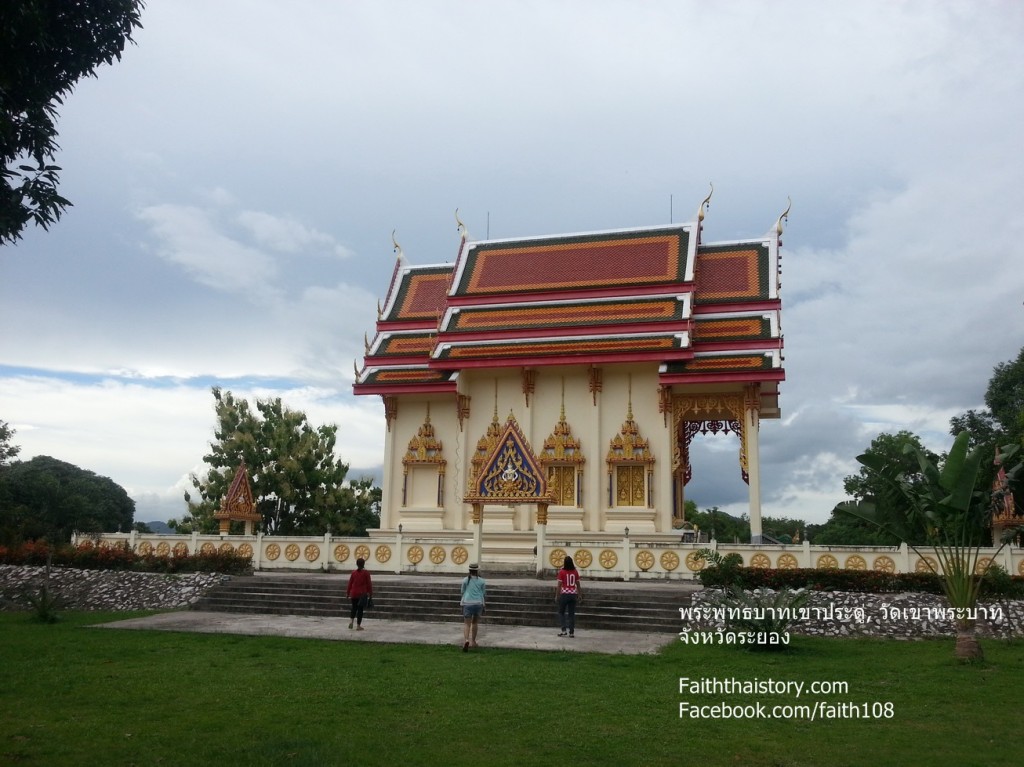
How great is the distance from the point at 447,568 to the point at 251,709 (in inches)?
440

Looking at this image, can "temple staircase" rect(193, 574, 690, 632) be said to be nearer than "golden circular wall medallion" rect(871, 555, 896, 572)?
Yes

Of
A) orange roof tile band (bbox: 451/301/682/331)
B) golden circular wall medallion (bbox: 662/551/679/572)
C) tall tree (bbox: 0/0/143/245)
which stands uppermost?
orange roof tile band (bbox: 451/301/682/331)

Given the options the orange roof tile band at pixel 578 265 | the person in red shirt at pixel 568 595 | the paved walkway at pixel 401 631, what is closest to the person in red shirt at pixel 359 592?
the paved walkway at pixel 401 631

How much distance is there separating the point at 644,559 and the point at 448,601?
14.4 ft

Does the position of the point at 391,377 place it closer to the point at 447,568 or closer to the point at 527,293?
the point at 527,293

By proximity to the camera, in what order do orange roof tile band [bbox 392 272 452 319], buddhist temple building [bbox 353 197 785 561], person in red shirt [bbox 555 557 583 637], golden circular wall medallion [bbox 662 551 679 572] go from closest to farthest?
person in red shirt [bbox 555 557 583 637], golden circular wall medallion [bbox 662 551 679 572], buddhist temple building [bbox 353 197 785 561], orange roof tile band [bbox 392 272 452 319]

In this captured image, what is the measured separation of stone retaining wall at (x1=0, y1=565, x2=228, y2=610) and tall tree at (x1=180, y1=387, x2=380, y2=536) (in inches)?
462

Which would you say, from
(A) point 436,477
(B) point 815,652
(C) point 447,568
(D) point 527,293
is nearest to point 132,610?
(C) point 447,568

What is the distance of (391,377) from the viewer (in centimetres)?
2466

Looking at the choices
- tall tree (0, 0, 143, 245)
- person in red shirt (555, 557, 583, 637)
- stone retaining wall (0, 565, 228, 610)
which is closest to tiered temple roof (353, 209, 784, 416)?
stone retaining wall (0, 565, 228, 610)

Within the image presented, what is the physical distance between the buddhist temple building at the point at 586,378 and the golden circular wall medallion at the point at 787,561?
14.1 ft

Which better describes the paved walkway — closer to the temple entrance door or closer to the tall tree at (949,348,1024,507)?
the temple entrance door

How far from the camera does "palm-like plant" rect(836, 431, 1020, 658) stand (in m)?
10.6

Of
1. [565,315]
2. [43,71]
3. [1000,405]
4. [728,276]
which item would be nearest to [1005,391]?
[1000,405]
